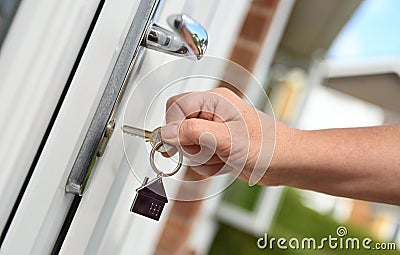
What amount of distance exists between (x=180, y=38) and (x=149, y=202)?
120 mm

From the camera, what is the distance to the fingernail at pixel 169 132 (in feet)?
1.64

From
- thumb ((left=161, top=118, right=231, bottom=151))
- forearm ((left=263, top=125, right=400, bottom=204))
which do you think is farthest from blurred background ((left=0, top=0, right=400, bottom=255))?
thumb ((left=161, top=118, right=231, bottom=151))

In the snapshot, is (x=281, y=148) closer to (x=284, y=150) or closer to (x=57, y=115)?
(x=284, y=150)

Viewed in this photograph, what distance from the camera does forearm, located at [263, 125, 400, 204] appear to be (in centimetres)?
58

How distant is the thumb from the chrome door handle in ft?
0.17

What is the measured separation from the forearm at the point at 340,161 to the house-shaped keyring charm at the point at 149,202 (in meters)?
0.12

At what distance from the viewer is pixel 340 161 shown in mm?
595

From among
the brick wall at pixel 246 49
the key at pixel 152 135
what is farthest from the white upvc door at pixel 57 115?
the brick wall at pixel 246 49

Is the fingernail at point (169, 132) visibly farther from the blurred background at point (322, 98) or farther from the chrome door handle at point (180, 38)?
the blurred background at point (322, 98)

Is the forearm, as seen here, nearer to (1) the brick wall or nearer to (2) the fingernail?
(2) the fingernail

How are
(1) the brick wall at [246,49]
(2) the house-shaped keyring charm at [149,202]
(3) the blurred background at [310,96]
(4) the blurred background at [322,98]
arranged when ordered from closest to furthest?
(2) the house-shaped keyring charm at [149,202] < (1) the brick wall at [246,49] < (3) the blurred background at [310,96] < (4) the blurred background at [322,98]

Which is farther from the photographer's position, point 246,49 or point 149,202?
point 246,49

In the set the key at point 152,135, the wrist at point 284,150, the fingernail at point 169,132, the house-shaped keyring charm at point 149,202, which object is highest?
the wrist at point 284,150

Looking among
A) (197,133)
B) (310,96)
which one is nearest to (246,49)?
(310,96)
